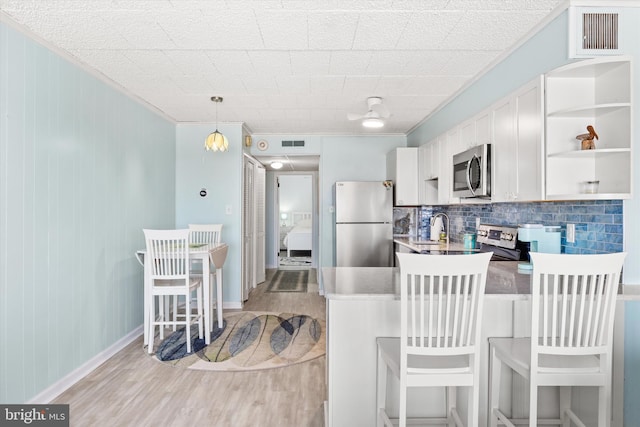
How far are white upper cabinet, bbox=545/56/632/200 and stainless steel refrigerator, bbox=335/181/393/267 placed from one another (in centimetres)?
291

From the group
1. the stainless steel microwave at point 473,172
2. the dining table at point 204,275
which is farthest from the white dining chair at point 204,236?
the stainless steel microwave at point 473,172

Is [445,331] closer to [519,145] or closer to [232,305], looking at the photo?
[519,145]

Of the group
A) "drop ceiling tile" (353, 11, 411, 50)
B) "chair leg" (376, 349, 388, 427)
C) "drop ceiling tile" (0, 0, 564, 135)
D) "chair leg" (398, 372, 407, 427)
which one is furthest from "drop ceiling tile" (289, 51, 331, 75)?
"chair leg" (398, 372, 407, 427)

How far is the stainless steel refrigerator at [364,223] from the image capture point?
5.05 metres

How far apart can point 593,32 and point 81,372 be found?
4.01 m

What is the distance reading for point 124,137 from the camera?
3.56 m

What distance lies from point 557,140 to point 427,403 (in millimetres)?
1620

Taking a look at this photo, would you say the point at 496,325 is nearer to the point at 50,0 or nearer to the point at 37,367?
the point at 37,367

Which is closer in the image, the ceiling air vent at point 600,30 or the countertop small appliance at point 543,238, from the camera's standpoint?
the ceiling air vent at point 600,30

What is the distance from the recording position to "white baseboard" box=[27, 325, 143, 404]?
96.1 inches

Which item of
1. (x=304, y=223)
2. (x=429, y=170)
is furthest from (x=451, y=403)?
(x=304, y=223)

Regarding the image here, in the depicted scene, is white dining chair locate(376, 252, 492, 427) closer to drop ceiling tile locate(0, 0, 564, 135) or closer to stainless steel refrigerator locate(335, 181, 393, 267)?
drop ceiling tile locate(0, 0, 564, 135)

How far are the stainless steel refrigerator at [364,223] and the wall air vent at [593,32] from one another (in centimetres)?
305

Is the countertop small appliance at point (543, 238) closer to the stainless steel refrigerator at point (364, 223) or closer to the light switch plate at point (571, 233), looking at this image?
the light switch plate at point (571, 233)
